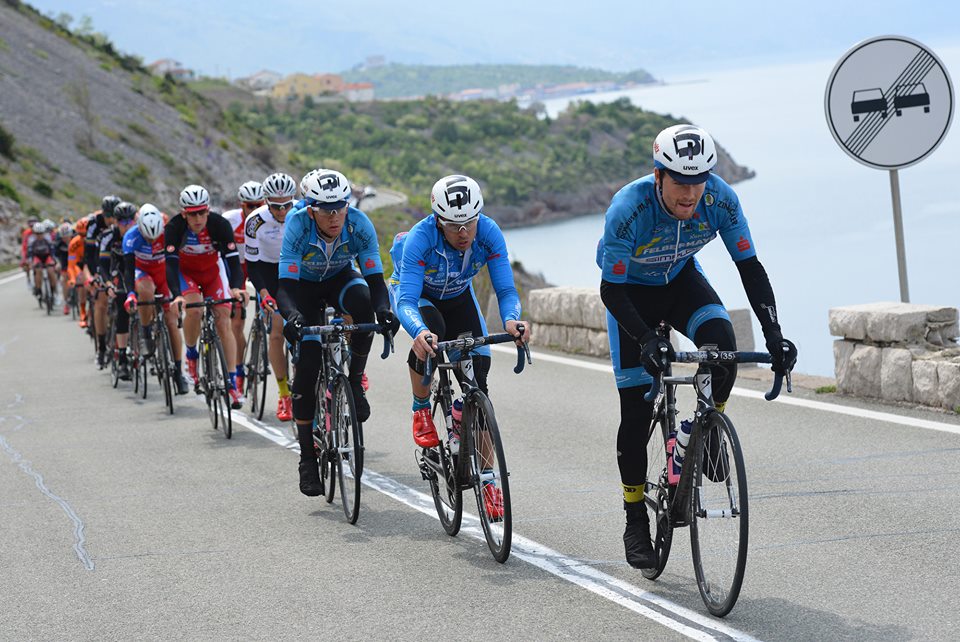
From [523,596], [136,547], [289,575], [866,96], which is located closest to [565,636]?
[523,596]

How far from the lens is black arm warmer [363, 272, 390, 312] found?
806 centimetres

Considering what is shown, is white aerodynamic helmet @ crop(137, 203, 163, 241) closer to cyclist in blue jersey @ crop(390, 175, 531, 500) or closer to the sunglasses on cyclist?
cyclist in blue jersey @ crop(390, 175, 531, 500)

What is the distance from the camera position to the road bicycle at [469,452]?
6.37 meters

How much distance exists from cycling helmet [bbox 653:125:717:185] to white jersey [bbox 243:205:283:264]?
5667 mm

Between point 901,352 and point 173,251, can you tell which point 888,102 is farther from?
point 173,251

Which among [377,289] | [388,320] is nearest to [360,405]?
[388,320]

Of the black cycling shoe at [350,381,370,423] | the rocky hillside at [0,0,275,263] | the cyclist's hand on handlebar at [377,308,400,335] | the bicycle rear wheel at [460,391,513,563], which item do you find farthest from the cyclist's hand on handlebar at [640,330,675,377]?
the rocky hillside at [0,0,275,263]

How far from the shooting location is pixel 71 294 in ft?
86.7

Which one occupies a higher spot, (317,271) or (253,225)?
(253,225)

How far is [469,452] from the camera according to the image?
676 cm

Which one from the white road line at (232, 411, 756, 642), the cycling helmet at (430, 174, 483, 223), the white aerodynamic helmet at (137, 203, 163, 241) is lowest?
the white road line at (232, 411, 756, 642)

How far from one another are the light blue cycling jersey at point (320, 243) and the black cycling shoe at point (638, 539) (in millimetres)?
2969

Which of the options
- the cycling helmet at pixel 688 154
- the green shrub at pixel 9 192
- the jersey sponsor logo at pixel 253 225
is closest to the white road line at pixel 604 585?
the cycling helmet at pixel 688 154

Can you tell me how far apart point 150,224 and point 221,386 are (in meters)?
2.20
